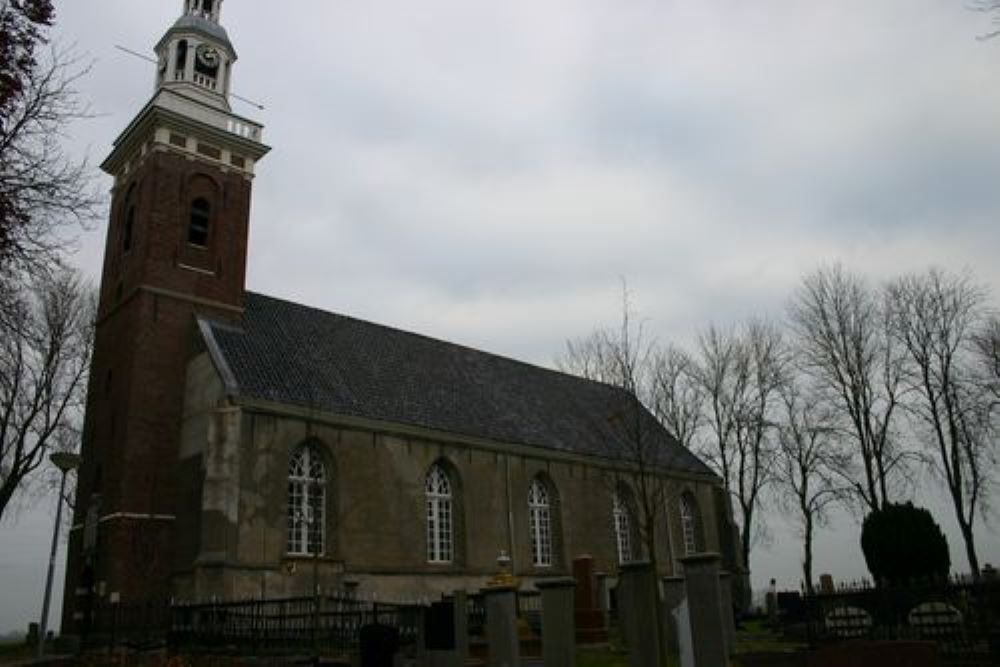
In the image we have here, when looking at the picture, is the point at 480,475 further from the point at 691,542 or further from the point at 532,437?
the point at 691,542

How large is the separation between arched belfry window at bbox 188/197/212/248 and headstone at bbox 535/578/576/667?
19.5m

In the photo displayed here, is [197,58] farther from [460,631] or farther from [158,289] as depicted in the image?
[460,631]

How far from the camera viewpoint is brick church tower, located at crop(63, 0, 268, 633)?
2320 cm

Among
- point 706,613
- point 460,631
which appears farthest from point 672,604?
point 706,613

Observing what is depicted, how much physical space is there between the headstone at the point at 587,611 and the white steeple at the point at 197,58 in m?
20.8

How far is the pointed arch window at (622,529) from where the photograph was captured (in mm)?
34875

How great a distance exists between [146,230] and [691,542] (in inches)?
1082

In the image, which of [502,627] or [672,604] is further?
[672,604]

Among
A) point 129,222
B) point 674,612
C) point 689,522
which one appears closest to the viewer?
point 674,612

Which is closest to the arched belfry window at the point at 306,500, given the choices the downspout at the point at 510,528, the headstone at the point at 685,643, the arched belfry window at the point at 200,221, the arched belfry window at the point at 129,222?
the downspout at the point at 510,528

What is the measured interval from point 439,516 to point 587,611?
7.60 metres

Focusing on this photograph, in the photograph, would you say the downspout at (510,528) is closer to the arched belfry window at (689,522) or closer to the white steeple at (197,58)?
the arched belfry window at (689,522)

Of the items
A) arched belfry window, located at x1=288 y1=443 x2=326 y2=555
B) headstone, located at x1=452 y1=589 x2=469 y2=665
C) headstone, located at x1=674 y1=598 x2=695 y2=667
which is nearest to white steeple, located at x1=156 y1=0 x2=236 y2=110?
arched belfry window, located at x1=288 y1=443 x2=326 y2=555

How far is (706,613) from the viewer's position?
34.9 feet
